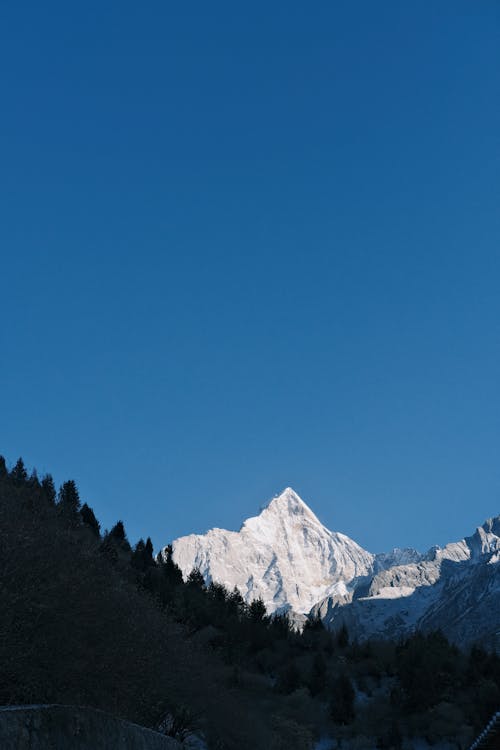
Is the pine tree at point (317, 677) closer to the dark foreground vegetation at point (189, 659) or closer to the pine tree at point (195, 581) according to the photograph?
the dark foreground vegetation at point (189, 659)

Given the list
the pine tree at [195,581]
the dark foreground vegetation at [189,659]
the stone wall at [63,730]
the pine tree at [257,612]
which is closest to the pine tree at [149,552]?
the dark foreground vegetation at [189,659]

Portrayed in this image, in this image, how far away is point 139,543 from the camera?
245ft

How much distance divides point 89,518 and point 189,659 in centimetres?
4044

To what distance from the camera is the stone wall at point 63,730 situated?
9734mm

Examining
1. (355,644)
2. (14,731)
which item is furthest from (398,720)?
(14,731)

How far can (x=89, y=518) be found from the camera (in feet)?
231

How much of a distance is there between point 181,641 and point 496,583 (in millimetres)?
169061

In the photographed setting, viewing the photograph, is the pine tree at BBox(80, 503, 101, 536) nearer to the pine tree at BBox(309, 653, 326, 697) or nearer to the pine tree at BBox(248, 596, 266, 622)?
the pine tree at BBox(248, 596, 266, 622)

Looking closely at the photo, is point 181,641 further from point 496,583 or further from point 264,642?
point 496,583

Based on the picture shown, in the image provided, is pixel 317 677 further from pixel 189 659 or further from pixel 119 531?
pixel 119 531

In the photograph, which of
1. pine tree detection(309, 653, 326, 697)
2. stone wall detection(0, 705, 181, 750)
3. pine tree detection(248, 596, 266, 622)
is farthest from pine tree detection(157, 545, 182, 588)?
stone wall detection(0, 705, 181, 750)

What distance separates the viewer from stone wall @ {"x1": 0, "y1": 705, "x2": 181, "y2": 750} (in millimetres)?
9734

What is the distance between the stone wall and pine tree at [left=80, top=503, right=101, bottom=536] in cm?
5621

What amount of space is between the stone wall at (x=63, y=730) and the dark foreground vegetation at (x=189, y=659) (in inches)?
88.3
